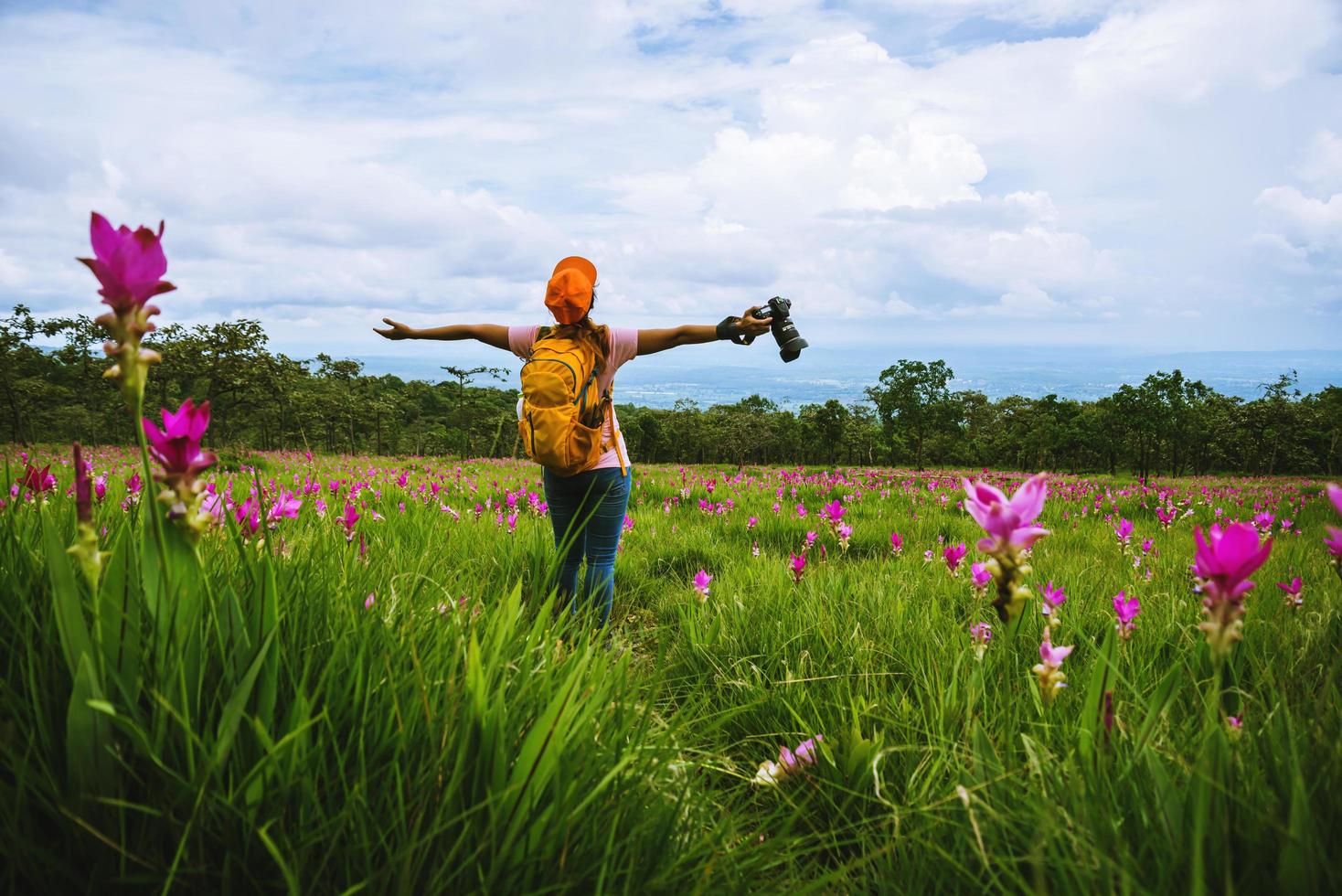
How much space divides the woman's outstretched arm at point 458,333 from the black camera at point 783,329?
1822 millimetres

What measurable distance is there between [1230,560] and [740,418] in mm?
102952

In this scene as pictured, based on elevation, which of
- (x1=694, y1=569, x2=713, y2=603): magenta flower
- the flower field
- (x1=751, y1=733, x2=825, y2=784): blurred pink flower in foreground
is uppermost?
the flower field

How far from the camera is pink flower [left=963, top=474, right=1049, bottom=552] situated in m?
1.35

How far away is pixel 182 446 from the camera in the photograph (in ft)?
4.15

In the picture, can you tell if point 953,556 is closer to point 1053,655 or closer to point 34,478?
point 1053,655

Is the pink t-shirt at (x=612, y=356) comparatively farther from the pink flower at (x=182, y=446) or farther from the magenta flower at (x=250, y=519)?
the pink flower at (x=182, y=446)

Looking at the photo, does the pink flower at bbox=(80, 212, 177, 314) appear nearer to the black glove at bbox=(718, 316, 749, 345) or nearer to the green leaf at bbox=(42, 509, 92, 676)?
the green leaf at bbox=(42, 509, 92, 676)

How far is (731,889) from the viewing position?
56.6 inches

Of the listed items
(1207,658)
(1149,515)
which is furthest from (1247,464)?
(1207,658)

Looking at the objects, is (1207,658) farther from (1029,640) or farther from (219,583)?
(219,583)

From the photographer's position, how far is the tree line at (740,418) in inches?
1994

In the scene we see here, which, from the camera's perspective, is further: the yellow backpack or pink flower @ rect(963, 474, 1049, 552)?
the yellow backpack

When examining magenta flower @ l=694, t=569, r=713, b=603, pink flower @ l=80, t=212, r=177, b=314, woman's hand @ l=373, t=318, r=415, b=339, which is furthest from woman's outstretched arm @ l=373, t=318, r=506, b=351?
pink flower @ l=80, t=212, r=177, b=314

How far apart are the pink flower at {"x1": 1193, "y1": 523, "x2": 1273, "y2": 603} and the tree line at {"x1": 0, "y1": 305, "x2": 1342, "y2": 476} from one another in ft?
84.1
